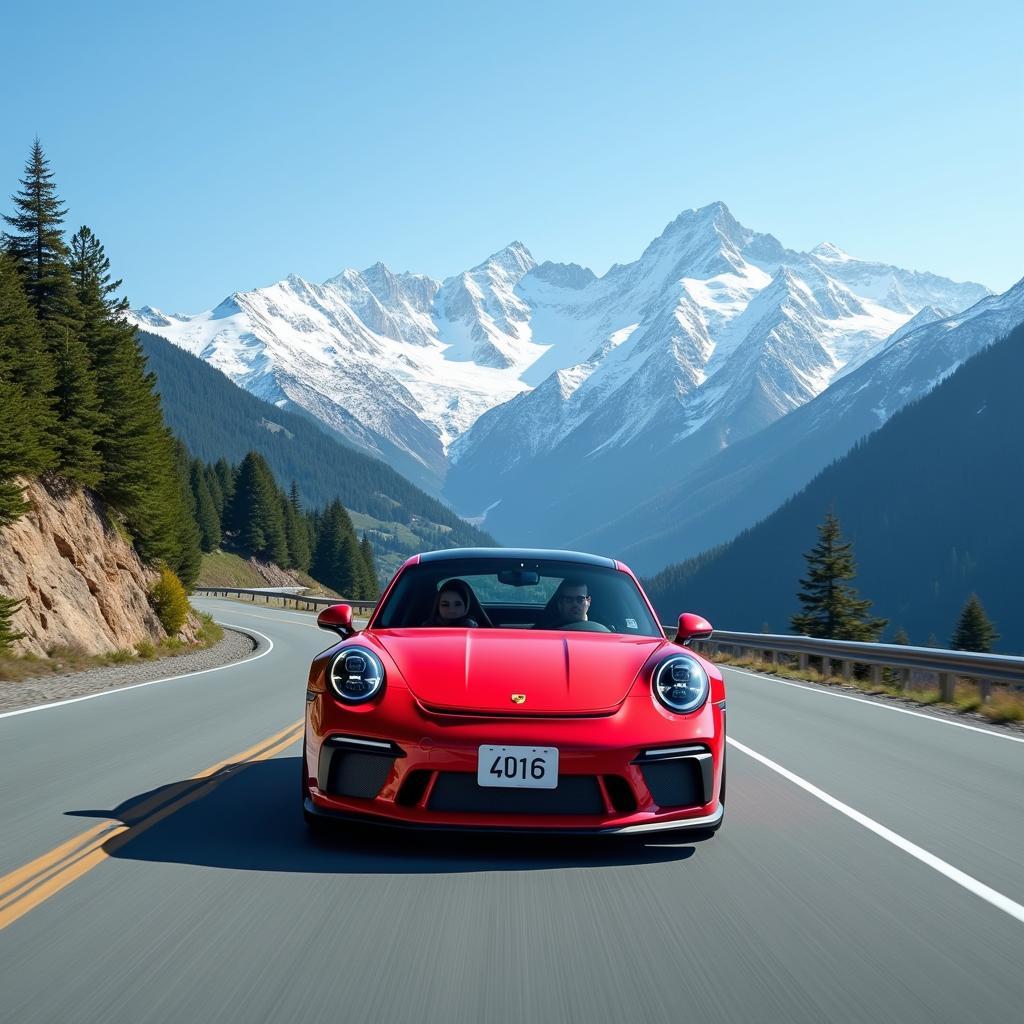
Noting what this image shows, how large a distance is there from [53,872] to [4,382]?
2114cm

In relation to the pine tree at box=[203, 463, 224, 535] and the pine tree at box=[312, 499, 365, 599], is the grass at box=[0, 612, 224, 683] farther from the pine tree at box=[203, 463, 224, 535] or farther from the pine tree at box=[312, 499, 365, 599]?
the pine tree at box=[312, 499, 365, 599]

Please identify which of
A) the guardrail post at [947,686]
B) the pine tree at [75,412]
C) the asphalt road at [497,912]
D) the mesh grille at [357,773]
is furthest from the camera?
the pine tree at [75,412]

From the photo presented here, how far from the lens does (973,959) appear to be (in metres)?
4.36

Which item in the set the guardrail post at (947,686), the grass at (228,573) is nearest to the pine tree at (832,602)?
the guardrail post at (947,686)

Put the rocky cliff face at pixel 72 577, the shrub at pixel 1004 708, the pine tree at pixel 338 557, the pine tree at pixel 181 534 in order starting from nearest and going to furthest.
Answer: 1. the shrub at pixel 1004 708
2. the rocky cliff face at pixel 72 577
3. the pine tree at pixel 181 534
4. the pine tree at pixel 338 557

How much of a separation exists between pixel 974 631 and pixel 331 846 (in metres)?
58.7

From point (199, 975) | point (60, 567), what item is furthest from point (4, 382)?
point (199, 975)

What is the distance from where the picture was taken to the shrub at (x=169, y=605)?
35.6 meters

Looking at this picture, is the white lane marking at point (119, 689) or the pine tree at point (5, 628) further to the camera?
the pine tree at point (5, 628)

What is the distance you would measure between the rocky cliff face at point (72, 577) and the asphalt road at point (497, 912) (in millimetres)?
18656

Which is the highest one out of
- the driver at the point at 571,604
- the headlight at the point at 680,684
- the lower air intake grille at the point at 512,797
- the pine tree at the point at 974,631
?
the driver at the point at 571,604

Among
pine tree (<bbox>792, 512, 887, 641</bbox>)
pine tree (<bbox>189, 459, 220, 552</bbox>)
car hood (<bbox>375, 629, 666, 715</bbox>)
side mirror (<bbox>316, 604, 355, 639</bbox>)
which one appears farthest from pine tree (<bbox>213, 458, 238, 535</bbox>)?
car hood (<bbox>375, 629, 666, 715</bbox>)

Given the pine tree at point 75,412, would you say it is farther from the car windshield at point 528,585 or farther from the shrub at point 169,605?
the car windshield at point 528,585

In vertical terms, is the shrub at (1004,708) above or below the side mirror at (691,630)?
below
